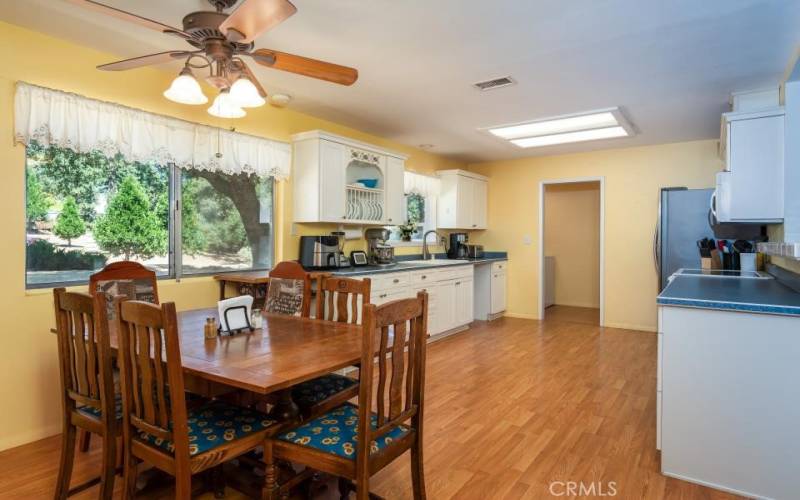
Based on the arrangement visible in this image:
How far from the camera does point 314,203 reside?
3.88 metres

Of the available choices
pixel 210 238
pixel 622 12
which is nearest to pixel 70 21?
pixel 210 238

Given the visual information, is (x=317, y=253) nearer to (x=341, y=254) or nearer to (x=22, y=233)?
(x=341, y=254)

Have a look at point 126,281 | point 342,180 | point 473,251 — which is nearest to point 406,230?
point 473,251

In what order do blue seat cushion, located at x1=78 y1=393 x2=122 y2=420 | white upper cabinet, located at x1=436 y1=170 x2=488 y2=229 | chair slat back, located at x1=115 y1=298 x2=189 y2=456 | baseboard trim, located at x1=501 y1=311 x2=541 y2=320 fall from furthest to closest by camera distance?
baseboard trim, located at x1=501 y1=311 x2=541 y2=320 < white upper cabinet, located at x1=436 y1=170 x2=488 y2=229 < blue seat cushion, located at x1=78 y1=393 x2=122 y2=420 < chair slat back, located at x1=115 y1=298 x2=189 y2=456

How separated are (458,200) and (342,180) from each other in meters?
2.19

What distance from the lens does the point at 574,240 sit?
7.44 meters

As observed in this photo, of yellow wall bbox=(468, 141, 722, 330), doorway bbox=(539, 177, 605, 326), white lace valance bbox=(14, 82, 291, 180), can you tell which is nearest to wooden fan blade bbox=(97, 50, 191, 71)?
white lace valance bbox=(14, 82, 291, 180)

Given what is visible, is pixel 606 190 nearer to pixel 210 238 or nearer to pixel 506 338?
pixel 506 338

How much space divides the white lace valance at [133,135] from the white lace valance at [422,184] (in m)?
1.96

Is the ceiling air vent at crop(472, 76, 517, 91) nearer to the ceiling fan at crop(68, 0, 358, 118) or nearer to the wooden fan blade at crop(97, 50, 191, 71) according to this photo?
the ceiling fan at crop(68, 0, 358, 118)

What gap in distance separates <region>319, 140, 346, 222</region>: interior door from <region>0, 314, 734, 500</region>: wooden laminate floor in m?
1.62

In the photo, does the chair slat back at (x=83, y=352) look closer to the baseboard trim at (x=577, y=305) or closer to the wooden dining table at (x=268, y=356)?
the wooden dining table at (x=268, y=356)

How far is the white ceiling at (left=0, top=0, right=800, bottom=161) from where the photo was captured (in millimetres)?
2232

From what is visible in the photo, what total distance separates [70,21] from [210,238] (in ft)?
5.23
